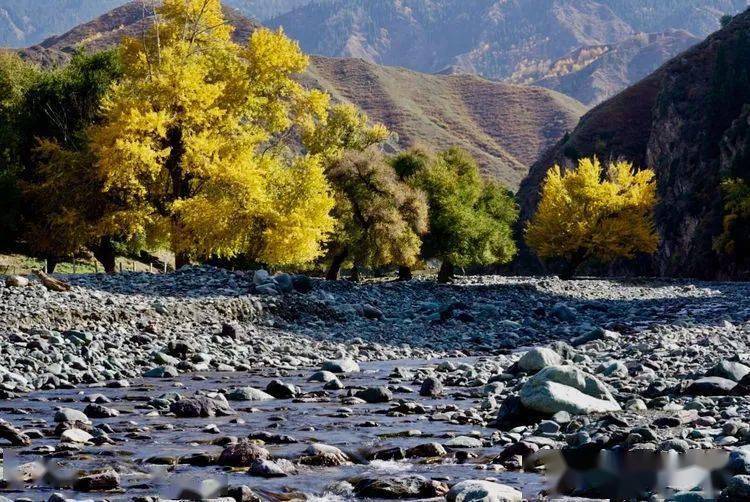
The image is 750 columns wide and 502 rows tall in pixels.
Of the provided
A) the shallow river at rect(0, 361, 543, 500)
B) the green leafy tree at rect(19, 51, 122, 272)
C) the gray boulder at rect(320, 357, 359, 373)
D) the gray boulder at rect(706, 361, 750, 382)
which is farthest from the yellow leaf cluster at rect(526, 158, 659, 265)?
the shallow river at rect(0, 361, 543, 500)

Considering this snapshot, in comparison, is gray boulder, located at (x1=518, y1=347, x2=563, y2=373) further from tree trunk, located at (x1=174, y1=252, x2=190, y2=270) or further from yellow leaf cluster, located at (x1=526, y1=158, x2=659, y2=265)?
yellow leaf cluster, located at (x1=526, y1=158, x2=659, y2=265)

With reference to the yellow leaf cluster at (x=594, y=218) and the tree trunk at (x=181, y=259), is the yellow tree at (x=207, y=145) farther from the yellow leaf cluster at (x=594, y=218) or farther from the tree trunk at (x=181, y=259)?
the yellow leaf cluster at (x=594, y=218)

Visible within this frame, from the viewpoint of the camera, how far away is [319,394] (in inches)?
528

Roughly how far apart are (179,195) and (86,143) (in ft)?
24.9

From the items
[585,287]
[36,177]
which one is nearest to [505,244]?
[585,287]

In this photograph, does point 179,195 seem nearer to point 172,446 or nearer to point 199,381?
point 199,381

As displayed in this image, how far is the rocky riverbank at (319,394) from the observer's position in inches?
304

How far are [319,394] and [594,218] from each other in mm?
50369

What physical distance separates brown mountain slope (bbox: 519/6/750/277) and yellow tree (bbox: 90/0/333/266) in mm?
51366

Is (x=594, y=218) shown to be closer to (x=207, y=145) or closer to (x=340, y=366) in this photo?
(x=207, y=145)

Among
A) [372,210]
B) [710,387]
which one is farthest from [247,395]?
[372,210]

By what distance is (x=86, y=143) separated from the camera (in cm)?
3888

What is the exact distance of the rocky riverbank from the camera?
7730 mm

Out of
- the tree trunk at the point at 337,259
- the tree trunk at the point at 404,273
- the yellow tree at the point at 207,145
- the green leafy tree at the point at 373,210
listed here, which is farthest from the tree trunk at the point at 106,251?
the tree trunk at the point at 404,273
